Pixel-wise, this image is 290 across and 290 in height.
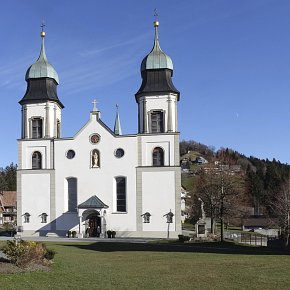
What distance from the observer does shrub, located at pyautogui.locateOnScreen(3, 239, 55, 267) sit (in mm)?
16219

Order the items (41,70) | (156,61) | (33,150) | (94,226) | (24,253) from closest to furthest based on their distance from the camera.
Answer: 1. (24,253)
2. (94,226)
3. (156,61)
4. (33,150)
5. (41,70)

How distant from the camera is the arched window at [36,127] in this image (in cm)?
4659

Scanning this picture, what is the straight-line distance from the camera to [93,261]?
64.6 ft

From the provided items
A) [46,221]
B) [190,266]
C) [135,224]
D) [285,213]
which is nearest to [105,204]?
[135,224]

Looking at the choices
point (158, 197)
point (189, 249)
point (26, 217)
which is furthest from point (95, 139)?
point (189, 249)

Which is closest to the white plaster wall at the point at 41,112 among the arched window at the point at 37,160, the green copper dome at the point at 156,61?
the arched window at the point at 37,160

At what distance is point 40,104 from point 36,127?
236 centimetres

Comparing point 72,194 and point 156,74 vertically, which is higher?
point 156,74

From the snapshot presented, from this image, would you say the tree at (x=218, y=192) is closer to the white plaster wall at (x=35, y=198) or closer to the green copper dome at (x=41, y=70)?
the white plaster wall at (x=35, y=198)

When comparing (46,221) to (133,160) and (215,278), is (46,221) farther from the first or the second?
(215,278)

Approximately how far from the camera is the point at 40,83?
156 feet

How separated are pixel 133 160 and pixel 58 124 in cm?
991

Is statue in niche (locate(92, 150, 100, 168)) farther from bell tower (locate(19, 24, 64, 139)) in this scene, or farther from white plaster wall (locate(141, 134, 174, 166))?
bell tower (locate(19, 24, 64, 139))

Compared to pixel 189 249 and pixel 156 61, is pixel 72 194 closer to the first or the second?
pixel 156 61
